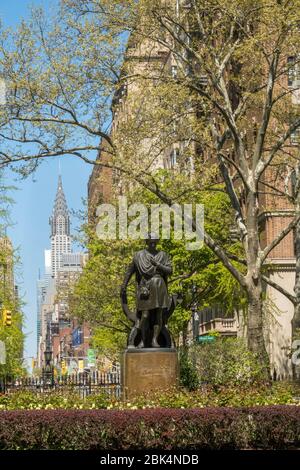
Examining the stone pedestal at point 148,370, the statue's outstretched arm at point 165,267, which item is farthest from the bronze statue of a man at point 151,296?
the stone pedestal at point 148,370

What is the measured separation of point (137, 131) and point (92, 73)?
2.27m

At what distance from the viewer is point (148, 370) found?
1952 cm

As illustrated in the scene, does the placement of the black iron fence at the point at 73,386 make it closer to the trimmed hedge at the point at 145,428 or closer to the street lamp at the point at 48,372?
the street lamp at the point at 48,372

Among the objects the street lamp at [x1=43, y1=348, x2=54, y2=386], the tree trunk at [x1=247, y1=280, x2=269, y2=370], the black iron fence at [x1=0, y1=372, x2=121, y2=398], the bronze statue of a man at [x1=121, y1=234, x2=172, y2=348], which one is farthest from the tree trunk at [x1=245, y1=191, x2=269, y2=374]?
the street lamp at [x1=43, y1=348, x2=54, y2=386]

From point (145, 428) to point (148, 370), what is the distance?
437cm

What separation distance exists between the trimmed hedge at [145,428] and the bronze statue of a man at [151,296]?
4.47 m

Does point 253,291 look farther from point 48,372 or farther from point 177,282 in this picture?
point 48,372

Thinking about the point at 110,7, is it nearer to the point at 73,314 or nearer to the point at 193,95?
the point at 193,95

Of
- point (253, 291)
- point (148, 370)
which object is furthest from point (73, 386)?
point (253, 291)

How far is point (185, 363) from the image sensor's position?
79.1 ft

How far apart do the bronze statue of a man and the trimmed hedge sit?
4467mm

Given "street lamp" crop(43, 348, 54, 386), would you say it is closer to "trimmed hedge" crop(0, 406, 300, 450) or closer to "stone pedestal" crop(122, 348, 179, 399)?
"stone pedestal" crop(122, 348, 179, 399)

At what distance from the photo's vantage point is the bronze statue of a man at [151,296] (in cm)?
1988
